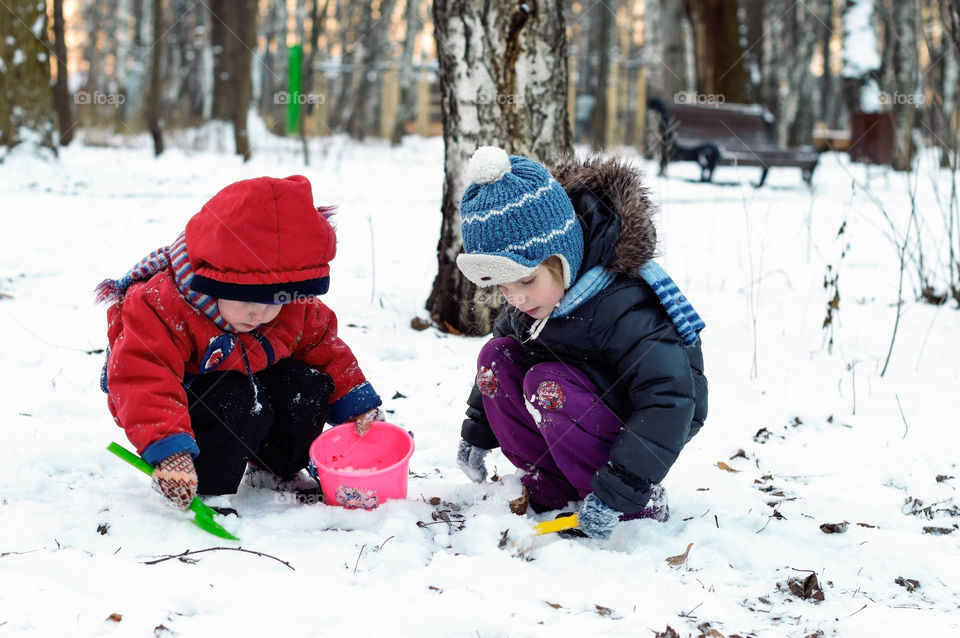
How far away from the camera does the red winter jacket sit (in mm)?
1751

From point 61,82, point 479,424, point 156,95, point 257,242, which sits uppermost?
point 61,82

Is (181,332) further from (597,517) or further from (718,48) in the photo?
(718,48)

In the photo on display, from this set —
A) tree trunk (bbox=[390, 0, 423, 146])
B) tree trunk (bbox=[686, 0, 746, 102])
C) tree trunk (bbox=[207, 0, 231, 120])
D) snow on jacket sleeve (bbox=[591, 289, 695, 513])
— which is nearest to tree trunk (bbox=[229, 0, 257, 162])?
tree trunk (bbox=[207, 0, 231, 120])

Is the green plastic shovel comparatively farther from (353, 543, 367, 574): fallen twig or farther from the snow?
(353, 543, 367, 574): fallen twig

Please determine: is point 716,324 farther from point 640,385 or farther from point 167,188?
point 167,188

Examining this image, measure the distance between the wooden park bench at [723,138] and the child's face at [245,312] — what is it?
729cm

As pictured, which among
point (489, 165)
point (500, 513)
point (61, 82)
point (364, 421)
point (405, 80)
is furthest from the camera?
point (405, 80)

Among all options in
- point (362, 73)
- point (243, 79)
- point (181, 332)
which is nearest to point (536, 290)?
point (181, 332)

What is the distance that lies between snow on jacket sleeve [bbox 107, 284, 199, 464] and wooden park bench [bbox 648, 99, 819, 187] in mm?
7467

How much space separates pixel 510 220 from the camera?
5.70 ft

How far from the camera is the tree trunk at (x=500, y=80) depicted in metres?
3.20

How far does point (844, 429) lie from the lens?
2699 mm

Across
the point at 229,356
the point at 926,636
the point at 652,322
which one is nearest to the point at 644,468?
the point at 652,322

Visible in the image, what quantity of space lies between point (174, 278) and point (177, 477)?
483 millimetres
